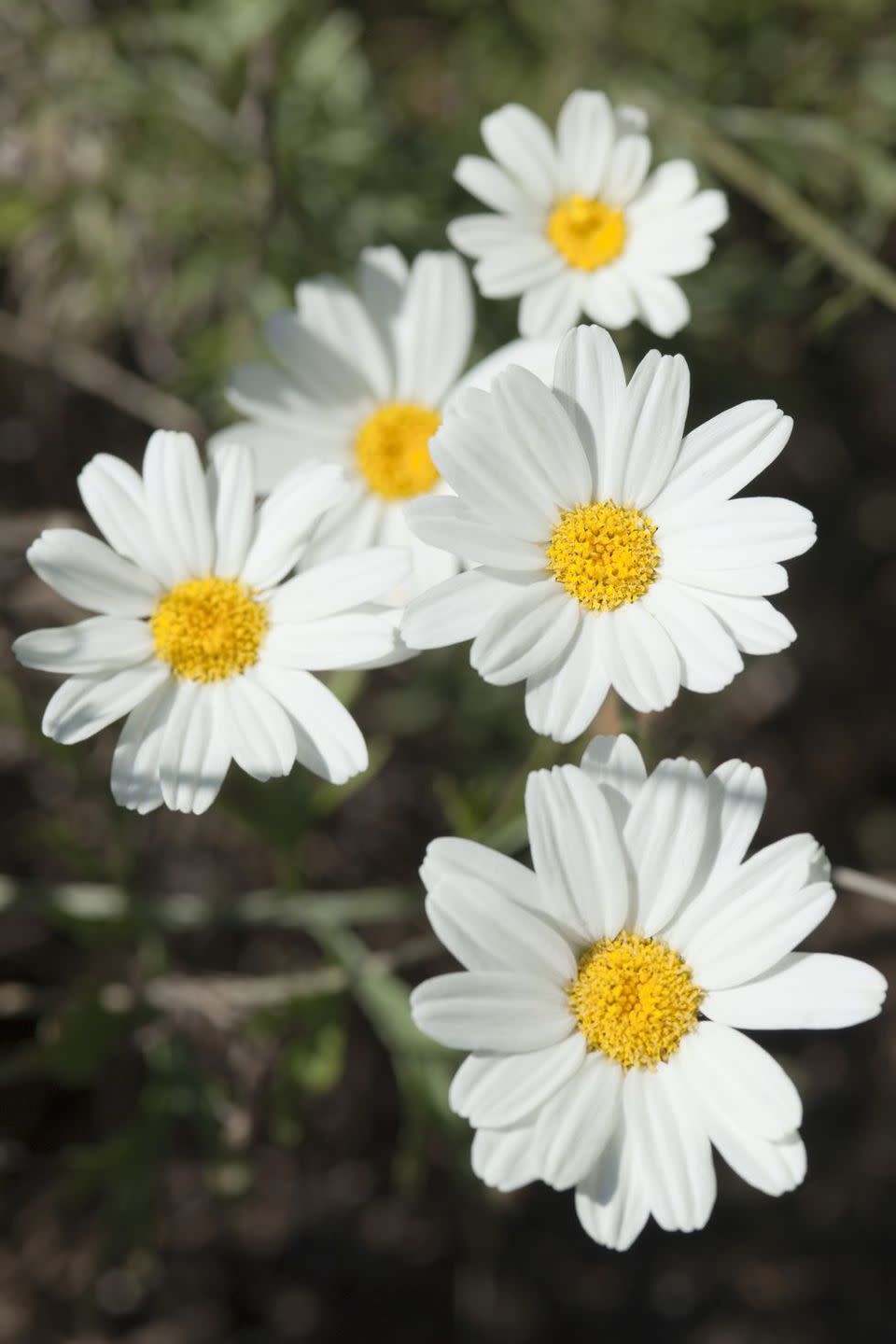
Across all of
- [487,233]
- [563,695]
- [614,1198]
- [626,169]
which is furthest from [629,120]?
[614,1198]

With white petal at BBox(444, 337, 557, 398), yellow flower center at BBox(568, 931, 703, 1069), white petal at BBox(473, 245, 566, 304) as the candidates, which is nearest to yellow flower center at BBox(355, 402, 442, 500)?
white petal at BBox(444, 337, 557, 398)

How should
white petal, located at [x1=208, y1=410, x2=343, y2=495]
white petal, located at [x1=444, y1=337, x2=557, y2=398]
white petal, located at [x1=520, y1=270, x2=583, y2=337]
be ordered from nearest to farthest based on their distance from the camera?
white petal, located at [x1=444, y1=337, x2=557, y2=398]
white petal, located at [x1=520, y1=270, x2=583, y2=337]
white petal, located at [x1=208, y1=410, x2=343, y2=495]

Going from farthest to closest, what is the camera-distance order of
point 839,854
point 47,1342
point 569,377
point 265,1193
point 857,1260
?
point 839,854
point 857,1260
point 265,1193
point 47,1342
point 569,377

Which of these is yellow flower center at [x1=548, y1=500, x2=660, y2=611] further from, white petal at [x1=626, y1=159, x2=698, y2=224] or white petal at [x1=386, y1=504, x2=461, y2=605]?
white petal at [x1=626, y1=159, x2=698, y2=224]

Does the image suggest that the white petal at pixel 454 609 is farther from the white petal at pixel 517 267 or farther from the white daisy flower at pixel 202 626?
the white petal at pixel 517 267

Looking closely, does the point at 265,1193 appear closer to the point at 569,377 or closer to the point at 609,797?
the point at 609,797

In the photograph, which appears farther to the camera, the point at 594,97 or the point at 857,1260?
the point at 857,1260

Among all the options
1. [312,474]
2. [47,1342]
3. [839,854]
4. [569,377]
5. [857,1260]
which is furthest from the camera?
[839,854]

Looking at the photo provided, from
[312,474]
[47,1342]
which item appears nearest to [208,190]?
[312,474]
